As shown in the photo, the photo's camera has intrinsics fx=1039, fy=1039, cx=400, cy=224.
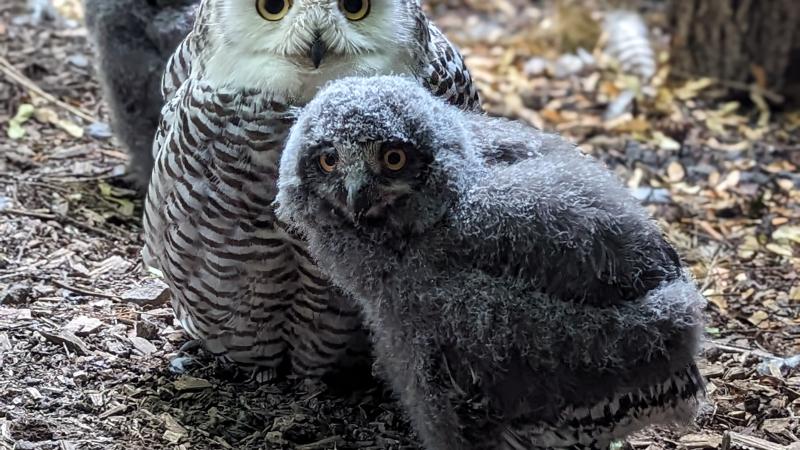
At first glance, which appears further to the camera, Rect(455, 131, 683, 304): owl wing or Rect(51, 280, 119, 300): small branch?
Rect(51, 280, 119, 300): small branch

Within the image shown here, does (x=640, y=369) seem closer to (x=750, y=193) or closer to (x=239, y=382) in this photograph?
(x=239, y=382)

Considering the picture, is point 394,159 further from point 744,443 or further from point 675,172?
point 675,172

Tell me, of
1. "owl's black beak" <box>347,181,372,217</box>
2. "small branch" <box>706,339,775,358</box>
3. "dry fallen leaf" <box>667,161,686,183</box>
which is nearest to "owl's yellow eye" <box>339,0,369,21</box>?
"owl's black beak" <box>347,181,372,217</box>

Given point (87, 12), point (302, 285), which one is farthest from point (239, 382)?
point (87, 12)

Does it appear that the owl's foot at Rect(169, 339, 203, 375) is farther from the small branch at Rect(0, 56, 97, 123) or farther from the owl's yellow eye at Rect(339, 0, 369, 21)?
the small branch at Rect(0, 56, 97, 123)

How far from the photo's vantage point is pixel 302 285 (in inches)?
139

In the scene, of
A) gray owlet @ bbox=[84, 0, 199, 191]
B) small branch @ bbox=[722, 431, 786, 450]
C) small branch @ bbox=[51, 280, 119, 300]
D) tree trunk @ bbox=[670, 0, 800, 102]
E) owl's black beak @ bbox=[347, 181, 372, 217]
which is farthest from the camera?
tree trunk @ bbox=[670, 0, 800, 102]

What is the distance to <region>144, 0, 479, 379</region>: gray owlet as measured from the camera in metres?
3.16

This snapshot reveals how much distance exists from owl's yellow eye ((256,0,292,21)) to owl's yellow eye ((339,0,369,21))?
0.16 metres

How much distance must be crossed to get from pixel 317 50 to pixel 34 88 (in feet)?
11.5

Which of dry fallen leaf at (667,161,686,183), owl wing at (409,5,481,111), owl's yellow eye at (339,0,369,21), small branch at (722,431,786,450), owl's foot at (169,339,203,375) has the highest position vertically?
owl's yellow eye at (339,0,369,21)

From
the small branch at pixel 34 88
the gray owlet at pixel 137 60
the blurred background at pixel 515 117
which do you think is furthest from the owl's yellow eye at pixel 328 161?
the small branch at pixel 34 88

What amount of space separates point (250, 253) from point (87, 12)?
2.61 meters

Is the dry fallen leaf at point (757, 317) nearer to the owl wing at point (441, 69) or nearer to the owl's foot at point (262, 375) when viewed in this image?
the owl wing at point (441, 69)
